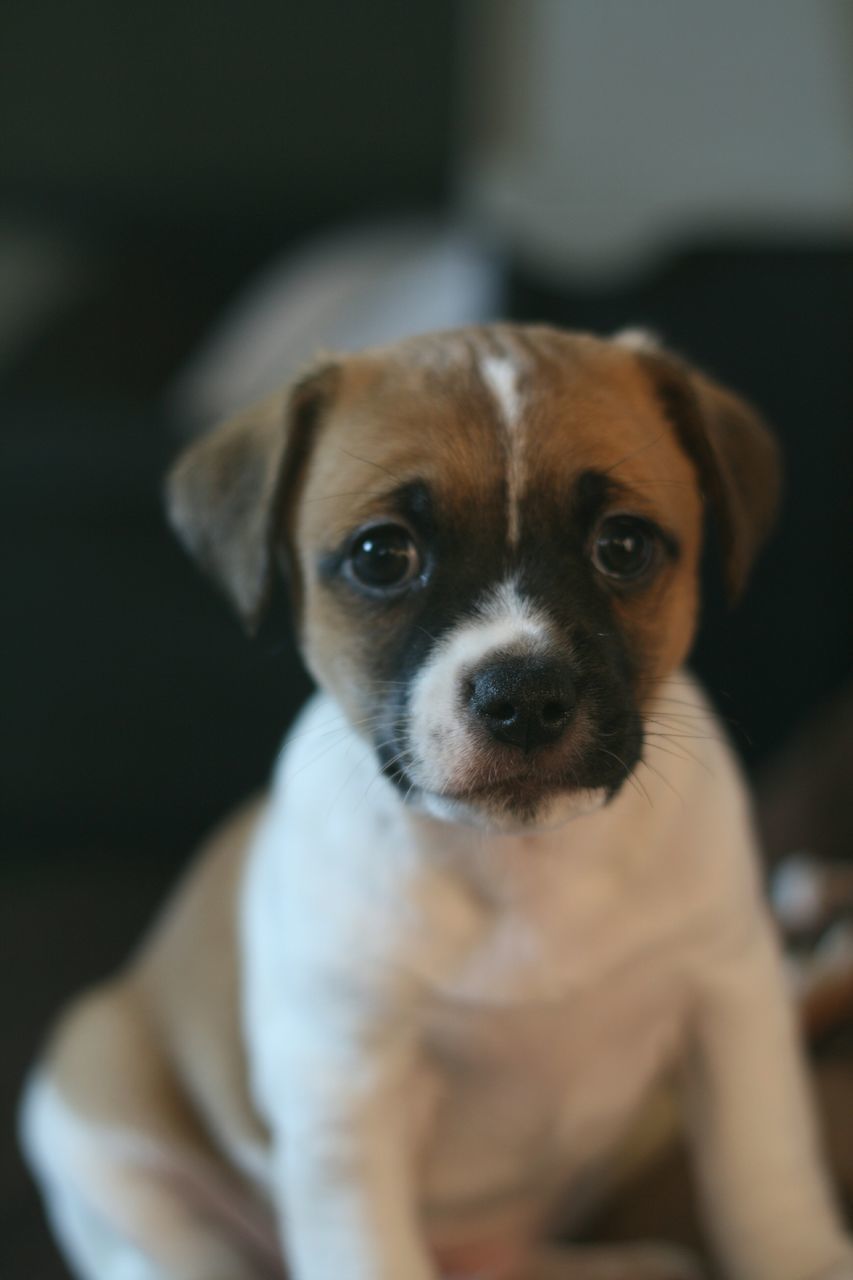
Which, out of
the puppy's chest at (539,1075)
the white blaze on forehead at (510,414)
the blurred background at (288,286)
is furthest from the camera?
the blurred background at (288,286)

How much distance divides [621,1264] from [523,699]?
850 mm

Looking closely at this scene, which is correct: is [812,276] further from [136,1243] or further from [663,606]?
[136,1243]

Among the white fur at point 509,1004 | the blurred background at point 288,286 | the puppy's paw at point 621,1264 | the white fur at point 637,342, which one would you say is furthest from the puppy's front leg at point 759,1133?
the white fur at point 637,342

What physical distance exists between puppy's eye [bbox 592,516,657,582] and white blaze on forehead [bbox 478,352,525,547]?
0.32ft

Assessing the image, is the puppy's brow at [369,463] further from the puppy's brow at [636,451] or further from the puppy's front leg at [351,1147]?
the puppy's front leg at [351,1147]

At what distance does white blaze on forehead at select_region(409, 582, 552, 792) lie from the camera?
1184 millimetres

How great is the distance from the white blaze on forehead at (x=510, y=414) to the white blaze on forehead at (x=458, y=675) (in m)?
0.08

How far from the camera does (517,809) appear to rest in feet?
4.05

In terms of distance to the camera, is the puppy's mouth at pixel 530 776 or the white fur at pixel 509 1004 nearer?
the puppy's mouth at pixel 530 776

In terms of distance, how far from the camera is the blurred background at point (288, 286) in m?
2.77

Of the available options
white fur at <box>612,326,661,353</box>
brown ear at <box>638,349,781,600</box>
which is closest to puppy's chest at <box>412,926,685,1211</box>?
brown ear at <box>638,349,781,600</box>

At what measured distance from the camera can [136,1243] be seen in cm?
168

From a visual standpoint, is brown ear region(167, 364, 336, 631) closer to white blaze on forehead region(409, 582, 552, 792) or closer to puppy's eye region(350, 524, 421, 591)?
puppy's eye region(350, 524, 421, 591)

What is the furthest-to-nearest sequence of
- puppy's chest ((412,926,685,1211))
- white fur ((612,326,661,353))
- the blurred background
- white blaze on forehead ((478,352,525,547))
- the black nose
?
1. the blurred background
2. white fur ((612,326,661,353))
3. puppy's chest ((412,926,685,1211))
4. white blaze on forehead ((478,352,525,547))
5. the black nose
